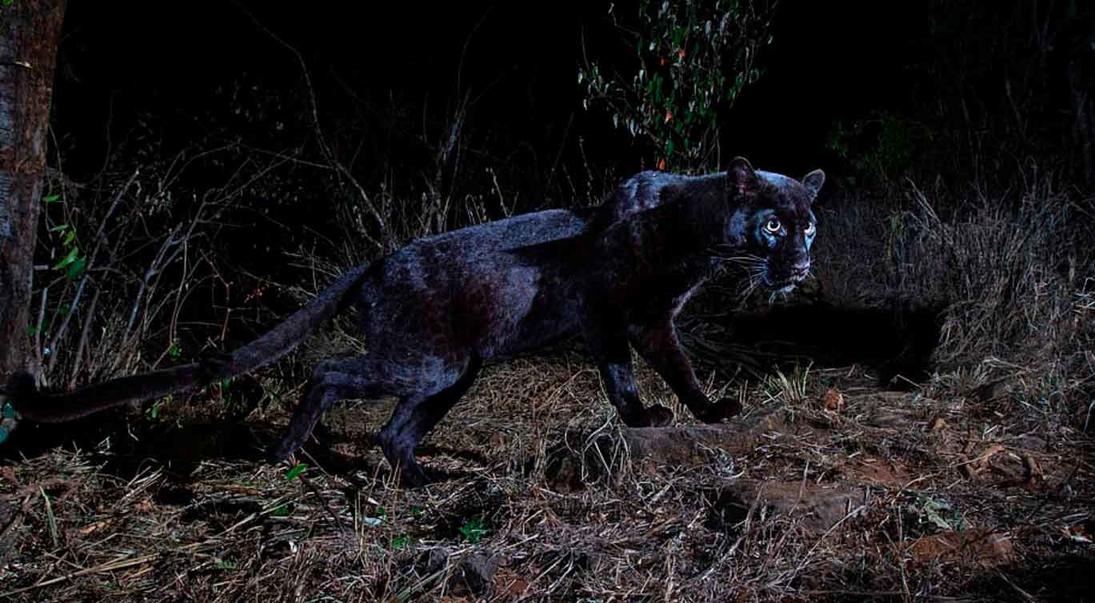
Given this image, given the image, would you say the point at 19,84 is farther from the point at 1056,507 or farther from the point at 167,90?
the point at 167,90

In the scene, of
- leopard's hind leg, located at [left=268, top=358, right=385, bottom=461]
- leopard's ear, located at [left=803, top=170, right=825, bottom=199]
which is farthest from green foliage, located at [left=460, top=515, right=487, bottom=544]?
leopard's ear, located at [left=803, top=170, right=825, bottom=199]

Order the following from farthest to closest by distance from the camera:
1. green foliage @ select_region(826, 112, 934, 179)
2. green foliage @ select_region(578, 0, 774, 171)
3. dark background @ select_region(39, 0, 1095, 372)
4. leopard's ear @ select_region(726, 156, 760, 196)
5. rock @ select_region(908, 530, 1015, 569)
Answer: green foliage @ select_region(826, 112, 934, 179) < dark background @ select_region(39, 0, 1095, 372) < green foliage @ select_region(578, 0, 774, 171) < leopard's ear @ select_region(726, 156, 760, 196) < rock @ select_region(908, 530, 1015, 569)

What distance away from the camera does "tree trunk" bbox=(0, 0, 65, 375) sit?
138 inches

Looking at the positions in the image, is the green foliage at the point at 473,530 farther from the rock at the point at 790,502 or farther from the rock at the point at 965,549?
the rock at the point at 965,549

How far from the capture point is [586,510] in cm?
338

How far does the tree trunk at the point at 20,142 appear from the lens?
A: 11.5 feet

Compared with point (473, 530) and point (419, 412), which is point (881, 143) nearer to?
point (419, 412)

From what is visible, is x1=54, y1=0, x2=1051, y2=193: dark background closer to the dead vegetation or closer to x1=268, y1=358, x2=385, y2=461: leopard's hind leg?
the dead vegetation

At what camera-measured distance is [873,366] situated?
552 cm

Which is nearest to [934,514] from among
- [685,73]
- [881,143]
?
[685,73]

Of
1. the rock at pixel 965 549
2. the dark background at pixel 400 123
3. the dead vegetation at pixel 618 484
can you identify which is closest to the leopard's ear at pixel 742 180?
the dead vegetation at pixel 618 484

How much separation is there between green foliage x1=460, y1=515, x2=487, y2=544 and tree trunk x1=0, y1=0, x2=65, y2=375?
6.58ft

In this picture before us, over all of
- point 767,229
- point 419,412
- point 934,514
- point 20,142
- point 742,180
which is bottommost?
point 419,412

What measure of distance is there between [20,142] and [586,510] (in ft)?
8.84
